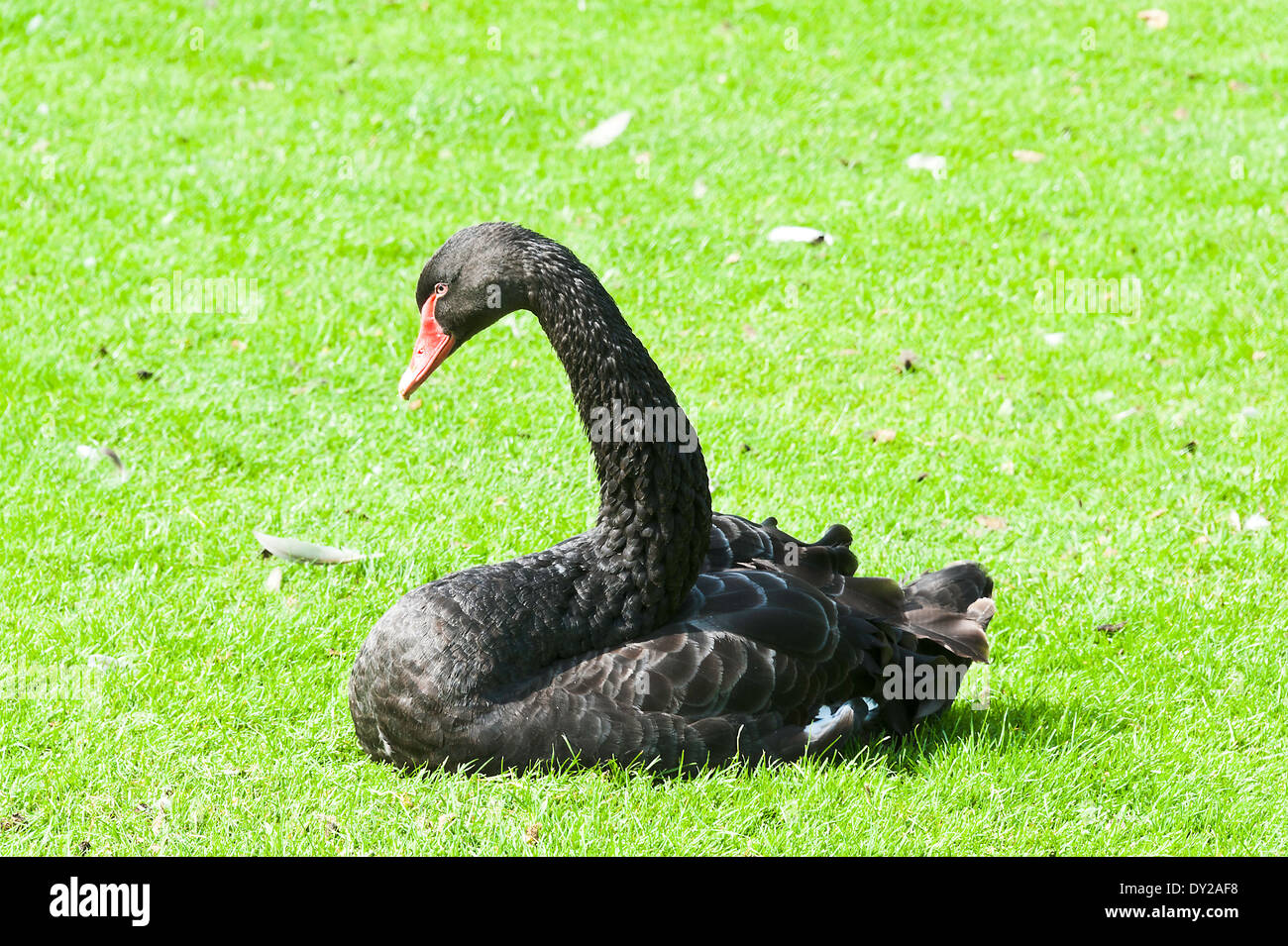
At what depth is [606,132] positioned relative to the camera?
951cm

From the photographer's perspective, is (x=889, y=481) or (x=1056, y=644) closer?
(x=1056, y=644)

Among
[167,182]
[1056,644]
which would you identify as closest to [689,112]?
[167,182]

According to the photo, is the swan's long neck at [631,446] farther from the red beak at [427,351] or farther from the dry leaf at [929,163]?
the dry leaf at [929,163]

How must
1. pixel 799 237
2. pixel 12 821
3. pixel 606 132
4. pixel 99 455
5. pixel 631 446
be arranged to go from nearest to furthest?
1. pixel 12 821
2. pixel 631 446
3. pixel 99 455
4. pixel 799 237
5. pixel 606 132

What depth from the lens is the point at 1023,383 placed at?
6.96 m

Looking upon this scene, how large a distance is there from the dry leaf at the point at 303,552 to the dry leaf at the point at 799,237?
13.1 feet

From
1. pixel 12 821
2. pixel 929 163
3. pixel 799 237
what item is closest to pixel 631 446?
pixel 12 821

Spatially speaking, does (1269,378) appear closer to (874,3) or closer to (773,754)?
(773,754)

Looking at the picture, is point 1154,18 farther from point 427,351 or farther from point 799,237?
point 427,351

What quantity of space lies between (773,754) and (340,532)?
223cm

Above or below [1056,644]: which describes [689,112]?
above

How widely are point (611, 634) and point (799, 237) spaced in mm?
4773

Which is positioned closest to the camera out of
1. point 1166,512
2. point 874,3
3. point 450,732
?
point 450,732

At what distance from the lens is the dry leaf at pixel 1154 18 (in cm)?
A: 1127
